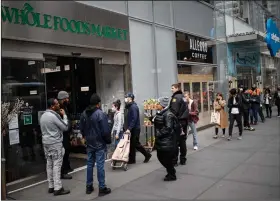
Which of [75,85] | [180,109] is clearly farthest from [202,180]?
[75,85]

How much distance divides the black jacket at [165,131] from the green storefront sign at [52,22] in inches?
108

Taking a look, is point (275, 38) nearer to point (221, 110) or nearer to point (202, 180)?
point (221, 110)

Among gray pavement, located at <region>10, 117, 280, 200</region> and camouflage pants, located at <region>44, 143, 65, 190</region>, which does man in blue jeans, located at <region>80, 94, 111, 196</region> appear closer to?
gray pavement, located at <region>10, 117, 280, 200</region>

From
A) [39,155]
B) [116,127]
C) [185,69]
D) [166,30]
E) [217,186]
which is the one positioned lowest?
[217,186]

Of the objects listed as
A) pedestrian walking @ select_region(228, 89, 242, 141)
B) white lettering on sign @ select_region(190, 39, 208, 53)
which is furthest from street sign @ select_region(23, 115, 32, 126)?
white lettering on sign @ select_region(190, 39, 208, 53)

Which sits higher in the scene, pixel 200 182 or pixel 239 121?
pixel 239 121

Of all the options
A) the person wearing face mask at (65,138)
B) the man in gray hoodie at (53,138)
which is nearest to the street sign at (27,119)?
the person wearing face mask at (65,138)

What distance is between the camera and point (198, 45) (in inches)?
489

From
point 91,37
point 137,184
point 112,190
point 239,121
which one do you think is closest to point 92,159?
point 112,190

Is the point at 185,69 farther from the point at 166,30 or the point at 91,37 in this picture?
the point at 91,37

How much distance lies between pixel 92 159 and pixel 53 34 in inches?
107

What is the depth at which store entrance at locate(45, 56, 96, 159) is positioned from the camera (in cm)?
802

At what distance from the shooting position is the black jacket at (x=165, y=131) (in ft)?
17.9

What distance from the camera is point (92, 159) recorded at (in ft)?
16.8
